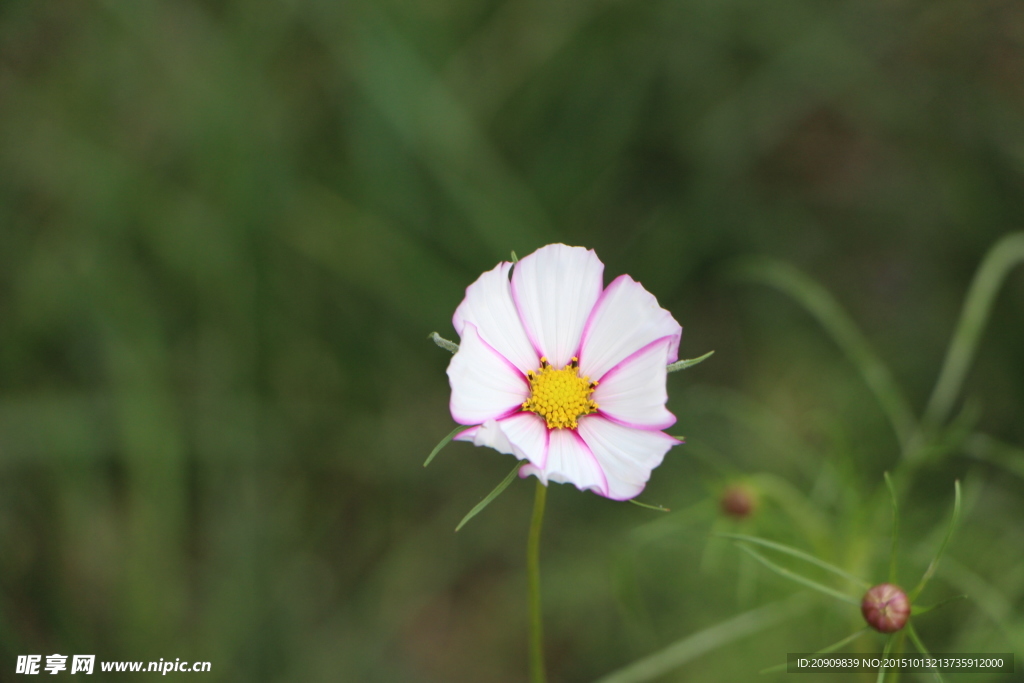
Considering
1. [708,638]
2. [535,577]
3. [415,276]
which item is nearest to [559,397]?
[535,577]

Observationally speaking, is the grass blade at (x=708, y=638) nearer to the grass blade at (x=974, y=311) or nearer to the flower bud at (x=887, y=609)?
the flower bud at (x=887, y=609)

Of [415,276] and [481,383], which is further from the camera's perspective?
[415,276]

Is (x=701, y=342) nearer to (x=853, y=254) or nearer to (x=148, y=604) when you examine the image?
(x=853, y=254)

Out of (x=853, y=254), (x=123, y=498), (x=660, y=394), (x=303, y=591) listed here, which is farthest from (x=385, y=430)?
(x=853, y=254)

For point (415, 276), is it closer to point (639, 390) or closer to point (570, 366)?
point (570, 366)

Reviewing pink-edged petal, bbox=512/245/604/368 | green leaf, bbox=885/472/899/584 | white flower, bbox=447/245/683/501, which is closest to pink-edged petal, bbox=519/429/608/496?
white flower, bbox=447/245/683/501

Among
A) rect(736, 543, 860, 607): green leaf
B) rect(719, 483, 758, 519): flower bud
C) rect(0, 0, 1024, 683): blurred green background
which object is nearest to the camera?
rect(736, 543, 860, 607): green leaf

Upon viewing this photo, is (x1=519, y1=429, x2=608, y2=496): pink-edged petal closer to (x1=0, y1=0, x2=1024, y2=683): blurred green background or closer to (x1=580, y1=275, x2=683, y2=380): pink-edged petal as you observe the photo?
(x1=580, y1=275, x2=683, y2=380): pink-edged petal
